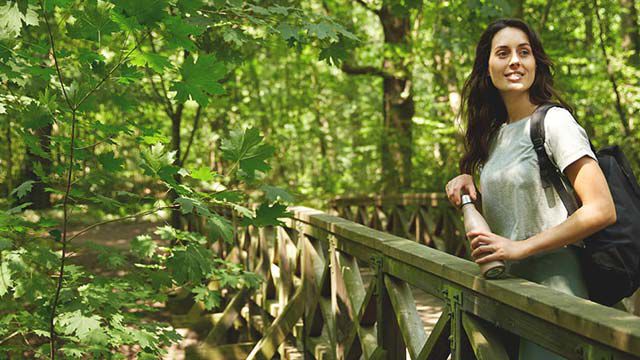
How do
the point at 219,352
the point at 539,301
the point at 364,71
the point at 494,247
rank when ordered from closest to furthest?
1. the point at 539,301
2. the point at 494,247
3. the point at 219,352
4. the point at 364,71

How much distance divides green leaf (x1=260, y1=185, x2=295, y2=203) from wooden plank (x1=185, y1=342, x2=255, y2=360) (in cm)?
384

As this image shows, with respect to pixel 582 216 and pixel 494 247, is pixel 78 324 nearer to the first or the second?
pixel 494 247

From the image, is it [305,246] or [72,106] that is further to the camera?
[305,246]

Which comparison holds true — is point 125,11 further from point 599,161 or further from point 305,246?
point 305,246

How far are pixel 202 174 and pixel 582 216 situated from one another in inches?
61.4

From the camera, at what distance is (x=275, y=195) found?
302 cm

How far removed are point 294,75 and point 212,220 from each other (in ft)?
60.4

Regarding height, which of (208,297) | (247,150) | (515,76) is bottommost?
(208,297)

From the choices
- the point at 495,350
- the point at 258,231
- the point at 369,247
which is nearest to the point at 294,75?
the point at 258,231

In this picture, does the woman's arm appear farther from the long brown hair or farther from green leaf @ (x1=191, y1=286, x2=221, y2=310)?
green leaf @ (x1=191, y1=286, x2=221, y2=310)

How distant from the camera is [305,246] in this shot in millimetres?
5383

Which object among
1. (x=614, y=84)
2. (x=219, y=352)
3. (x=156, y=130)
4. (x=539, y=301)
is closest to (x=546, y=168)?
(x=539, y=301)

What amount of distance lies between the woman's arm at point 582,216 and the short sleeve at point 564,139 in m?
0.02

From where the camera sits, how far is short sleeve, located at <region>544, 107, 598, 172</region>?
6.91 ft
